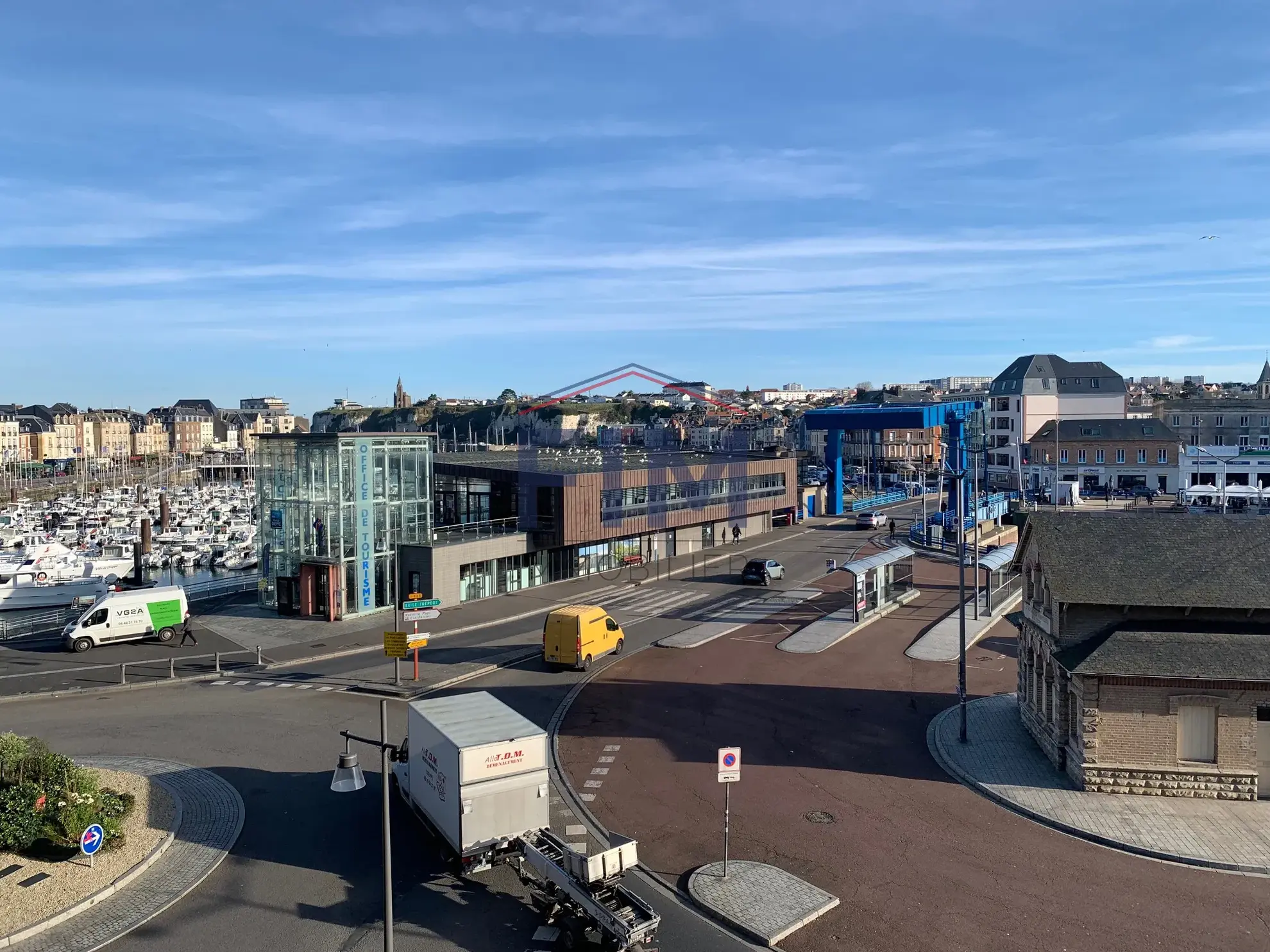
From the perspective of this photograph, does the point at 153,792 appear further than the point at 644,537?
No

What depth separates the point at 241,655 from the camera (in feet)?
104

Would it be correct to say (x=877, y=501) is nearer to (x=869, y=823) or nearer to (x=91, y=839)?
(x=869, y=823)

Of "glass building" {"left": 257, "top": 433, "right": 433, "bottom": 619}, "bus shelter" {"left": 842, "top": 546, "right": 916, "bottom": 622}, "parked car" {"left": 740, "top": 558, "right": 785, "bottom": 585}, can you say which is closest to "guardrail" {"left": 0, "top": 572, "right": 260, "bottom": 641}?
"glass building" {"left": 257, "top": 433, "right": 433, "bottom": 619}

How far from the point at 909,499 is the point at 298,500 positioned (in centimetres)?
7922

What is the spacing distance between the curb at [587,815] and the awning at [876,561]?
13.6 m

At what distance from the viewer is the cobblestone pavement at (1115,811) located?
16359mm

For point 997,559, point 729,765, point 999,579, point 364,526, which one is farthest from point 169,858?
point 999,579

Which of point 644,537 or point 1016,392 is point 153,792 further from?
point 1016,392

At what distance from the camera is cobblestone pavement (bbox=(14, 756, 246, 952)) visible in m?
13.7

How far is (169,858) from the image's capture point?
16.4 metres

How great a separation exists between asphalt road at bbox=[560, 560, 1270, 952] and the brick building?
3.13 meters

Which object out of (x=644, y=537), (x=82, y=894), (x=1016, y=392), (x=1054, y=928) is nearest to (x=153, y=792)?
(x=82, y=894)

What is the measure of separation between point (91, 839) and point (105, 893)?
0.97 metres

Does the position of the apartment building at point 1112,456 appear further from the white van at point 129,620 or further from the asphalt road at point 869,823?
the white van at point 129,620
